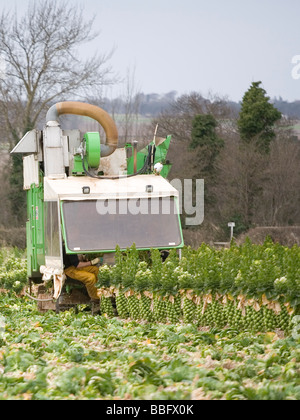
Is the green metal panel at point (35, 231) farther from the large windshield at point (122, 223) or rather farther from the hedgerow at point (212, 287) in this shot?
the hedgerow at point (212, 287)

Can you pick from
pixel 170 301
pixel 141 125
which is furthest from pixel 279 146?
pixel 170 301

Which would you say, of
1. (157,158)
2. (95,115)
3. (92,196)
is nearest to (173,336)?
(92,196)

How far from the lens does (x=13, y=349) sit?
9.72 meters

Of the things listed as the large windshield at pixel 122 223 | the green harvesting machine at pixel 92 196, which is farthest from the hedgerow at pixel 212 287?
the green harvesting machine at pixel 92 196

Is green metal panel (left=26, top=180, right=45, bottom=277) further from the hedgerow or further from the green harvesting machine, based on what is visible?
the hedgerow

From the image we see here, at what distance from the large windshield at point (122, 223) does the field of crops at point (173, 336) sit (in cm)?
38

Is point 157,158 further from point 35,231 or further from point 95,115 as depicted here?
point 35,231

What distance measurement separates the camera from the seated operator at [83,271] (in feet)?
47.1

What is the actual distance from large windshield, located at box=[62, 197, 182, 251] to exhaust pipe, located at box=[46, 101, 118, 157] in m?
1.65

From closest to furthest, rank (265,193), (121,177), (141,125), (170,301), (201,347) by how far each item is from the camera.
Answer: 1. (201,347)
2. (170,301)
3. (121,177)
4. (265,193)
5. (141,125)

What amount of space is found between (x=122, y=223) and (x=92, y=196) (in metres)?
0.68
